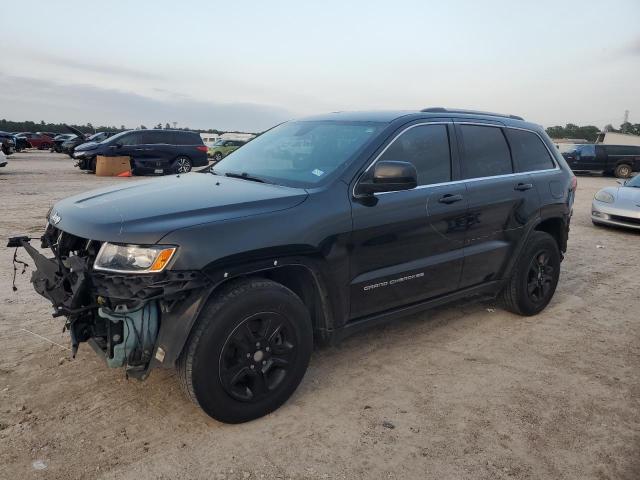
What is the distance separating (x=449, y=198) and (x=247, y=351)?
196 centimetres

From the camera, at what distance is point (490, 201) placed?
4.25m

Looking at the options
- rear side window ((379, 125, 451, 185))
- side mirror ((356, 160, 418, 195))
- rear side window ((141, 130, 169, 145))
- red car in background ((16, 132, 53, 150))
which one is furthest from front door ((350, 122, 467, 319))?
red car in background ((16, 132, 53, 150))

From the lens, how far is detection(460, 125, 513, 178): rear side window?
4188mm

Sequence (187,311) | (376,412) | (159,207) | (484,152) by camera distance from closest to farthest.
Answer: (187,311) → (159,207) → (376,412) → (484,152)

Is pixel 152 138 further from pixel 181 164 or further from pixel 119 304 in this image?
pixel 119 304

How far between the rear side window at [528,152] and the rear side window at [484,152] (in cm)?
14

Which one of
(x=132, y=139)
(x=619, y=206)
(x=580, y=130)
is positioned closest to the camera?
(x=619, y=206)

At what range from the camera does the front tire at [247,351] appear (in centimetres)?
273

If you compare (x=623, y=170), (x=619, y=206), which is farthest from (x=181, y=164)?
(x=623, y=170)

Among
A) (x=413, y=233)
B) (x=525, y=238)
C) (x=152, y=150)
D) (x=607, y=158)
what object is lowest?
(x=525, y=238)

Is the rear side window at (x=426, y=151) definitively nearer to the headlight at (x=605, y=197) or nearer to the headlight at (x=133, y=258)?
the headlight at (x=133, y=258)

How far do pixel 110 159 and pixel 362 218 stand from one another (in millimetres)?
17239

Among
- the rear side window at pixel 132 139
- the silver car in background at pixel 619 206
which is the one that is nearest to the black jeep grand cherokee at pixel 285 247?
the silver car in background at pixel 619 206

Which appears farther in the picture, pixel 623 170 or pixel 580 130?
pixel 580 130
